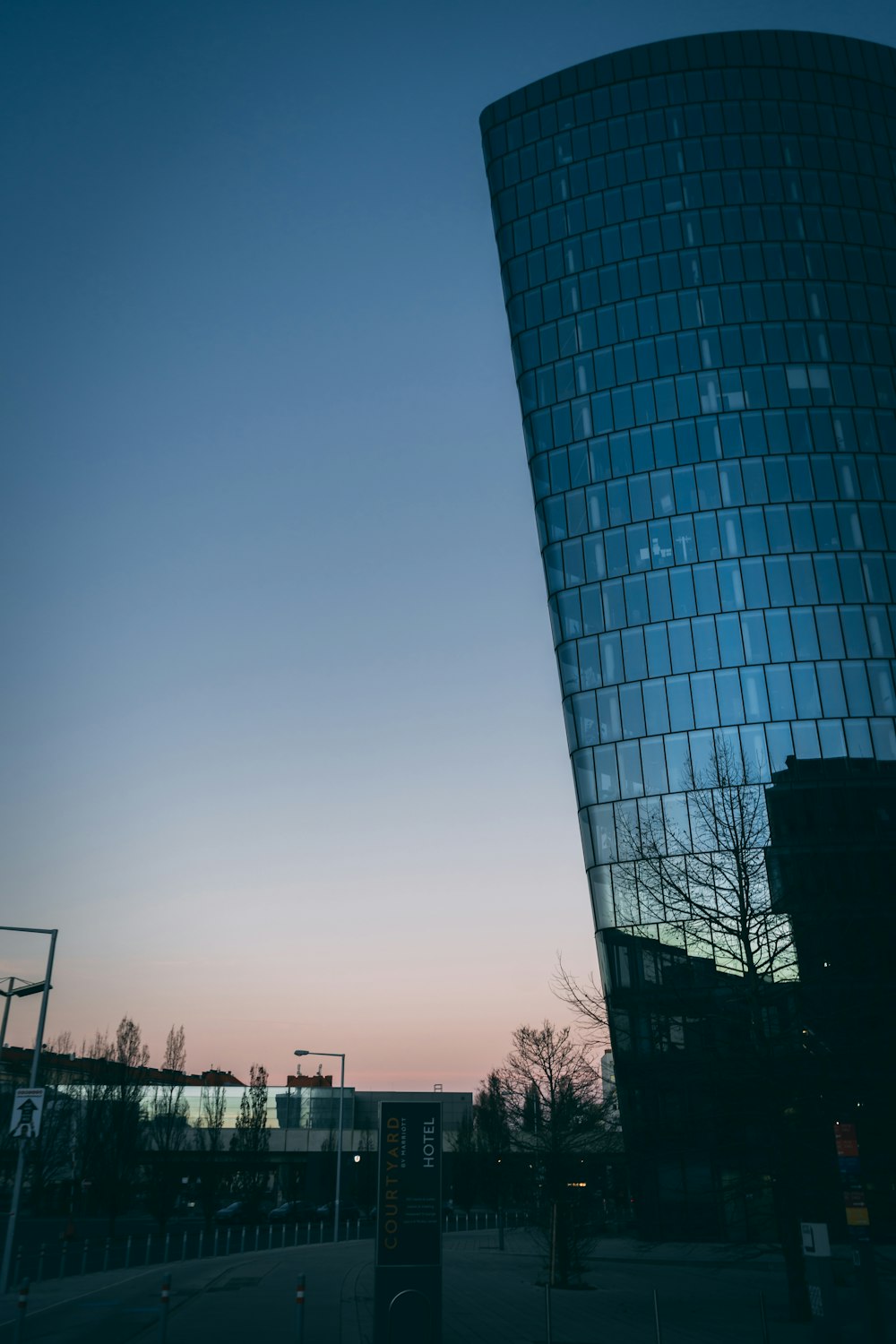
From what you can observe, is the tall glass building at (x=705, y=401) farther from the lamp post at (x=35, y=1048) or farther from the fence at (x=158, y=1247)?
the lamp post at (x=35, y=1048)

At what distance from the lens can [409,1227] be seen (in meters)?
16.1

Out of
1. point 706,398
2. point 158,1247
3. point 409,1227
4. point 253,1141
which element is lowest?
point 158,1247

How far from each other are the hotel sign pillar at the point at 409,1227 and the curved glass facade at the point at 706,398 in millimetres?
35796

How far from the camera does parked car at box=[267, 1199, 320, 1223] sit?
233 ft

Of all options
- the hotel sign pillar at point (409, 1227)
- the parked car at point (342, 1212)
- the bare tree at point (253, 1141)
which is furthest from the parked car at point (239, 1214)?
the hotel sign pillar at point (409, 1227)

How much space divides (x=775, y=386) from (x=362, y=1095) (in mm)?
86942

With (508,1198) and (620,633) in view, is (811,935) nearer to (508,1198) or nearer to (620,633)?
(620,633)

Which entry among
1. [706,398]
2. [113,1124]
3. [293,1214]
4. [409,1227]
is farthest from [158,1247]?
[706,398]

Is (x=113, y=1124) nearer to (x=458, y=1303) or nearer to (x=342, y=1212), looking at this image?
(x=342, y=1212)

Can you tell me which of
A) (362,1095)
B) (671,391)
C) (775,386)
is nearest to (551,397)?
(671,391)

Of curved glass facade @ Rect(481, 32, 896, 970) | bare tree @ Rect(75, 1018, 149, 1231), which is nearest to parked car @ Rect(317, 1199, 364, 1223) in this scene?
bare tree @ Rect(75, 1018, 149, 1231)

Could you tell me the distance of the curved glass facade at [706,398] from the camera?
54844mm

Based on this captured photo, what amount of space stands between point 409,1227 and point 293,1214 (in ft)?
206

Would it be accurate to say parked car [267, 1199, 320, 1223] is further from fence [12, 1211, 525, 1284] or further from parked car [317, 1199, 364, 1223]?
fence [12, 1211, 525, 1284]
